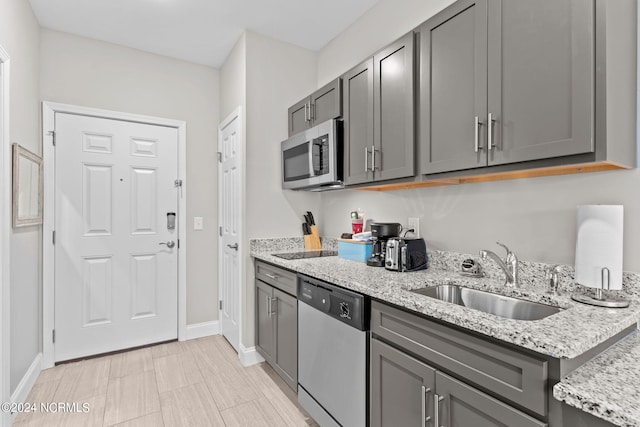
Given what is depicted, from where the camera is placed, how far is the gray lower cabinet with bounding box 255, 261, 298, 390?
6.95 feet

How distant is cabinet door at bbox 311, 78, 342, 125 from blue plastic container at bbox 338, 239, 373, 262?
0.90 metres

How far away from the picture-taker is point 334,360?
169 centimetres

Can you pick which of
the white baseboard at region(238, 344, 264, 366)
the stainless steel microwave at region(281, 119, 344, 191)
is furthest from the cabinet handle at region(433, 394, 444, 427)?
the white baseboard at region(238, 344, 264, 366)

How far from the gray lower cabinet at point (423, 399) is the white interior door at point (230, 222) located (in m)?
1.71

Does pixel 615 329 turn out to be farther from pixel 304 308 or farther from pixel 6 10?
pixel 6 10

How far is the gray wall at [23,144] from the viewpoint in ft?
6.57

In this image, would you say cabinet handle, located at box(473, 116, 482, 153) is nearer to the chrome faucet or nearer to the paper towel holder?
the chrome faucet

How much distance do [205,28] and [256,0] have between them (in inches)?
23.8

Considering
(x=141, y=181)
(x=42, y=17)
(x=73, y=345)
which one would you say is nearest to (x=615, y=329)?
(x=141, y=181)

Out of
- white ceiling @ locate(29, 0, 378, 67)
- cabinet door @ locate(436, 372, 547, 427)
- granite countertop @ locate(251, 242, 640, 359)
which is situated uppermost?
white ceiling @ locate(29, 0, 378, 67)

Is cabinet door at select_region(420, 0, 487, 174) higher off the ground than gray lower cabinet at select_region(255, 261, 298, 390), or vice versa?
cabinet door at select_region(420, 0, 487, 174)

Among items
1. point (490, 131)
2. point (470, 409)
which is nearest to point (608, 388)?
point (470, 409)

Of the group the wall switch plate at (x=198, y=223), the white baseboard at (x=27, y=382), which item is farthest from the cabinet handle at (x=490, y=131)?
the white baseboard at (x=27, y=382)

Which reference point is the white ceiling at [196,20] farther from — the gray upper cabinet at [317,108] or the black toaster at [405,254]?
the black toaster at [405,254]
